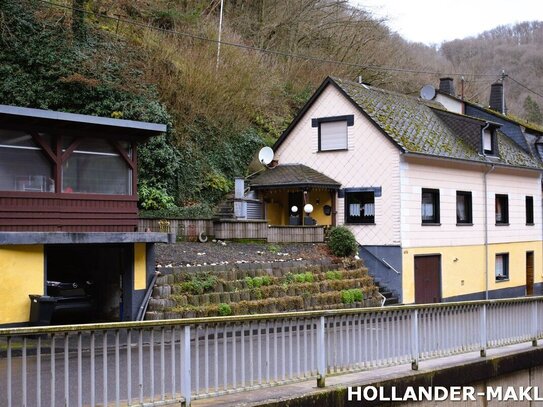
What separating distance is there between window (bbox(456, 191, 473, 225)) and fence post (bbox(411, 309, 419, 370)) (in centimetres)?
1772

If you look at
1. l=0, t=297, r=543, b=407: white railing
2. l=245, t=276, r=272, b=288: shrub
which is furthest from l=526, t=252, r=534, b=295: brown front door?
l=0, t=297, r=543, b=407: white railing

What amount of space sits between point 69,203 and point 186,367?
9171 mm

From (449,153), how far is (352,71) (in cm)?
1960

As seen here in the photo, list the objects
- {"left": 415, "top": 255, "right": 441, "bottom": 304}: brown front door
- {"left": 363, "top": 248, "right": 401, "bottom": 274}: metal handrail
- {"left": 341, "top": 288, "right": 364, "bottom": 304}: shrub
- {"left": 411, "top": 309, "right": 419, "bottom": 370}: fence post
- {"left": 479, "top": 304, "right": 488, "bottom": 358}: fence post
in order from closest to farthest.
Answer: {"left": 411, "top": 309, "right": 419, "bottom": 370}: fence post
{"left": 479, "top": 304, "right": 488, "bottom": 358}: fence post
{"left": 341, "top": 288, "right": 364, "bottom": 304}: shrub
{"left": 363, "top": 248, "right": 401, "bottom": 274}: metal handrail
{"left": 415, "top": 255, "right": 441, "bottom": 304}: brown front door

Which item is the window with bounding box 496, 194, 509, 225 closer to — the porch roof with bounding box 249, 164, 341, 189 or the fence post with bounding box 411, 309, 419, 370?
the porch roof with bounding box 249, 164, 341, 189

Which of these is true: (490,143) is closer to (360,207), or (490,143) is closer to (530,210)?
(530,210)

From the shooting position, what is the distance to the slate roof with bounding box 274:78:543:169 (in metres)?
25.1

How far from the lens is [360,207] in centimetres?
2564

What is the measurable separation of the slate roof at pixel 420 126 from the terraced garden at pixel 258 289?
5.37 metres

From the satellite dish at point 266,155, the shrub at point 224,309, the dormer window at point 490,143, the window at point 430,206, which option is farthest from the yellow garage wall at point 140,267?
the dormer window at point 490,143

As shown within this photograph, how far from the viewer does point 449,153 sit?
85.8 feet

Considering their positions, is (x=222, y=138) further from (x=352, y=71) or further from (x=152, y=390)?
(x=152, y=390)

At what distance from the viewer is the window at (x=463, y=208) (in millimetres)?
27078

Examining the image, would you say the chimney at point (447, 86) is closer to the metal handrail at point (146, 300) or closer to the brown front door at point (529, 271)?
the brown front door at point (529, 271)
